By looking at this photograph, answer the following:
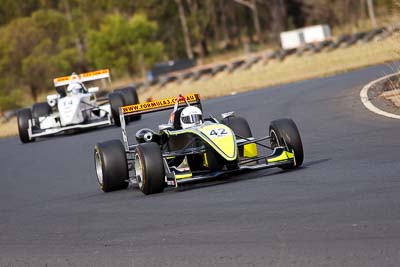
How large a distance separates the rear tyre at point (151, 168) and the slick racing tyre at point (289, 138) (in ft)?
5.27

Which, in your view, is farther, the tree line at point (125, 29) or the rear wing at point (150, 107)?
the tree line at point (125, 29)

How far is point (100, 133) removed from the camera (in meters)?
26.4

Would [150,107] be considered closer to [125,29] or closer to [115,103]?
[115,103]

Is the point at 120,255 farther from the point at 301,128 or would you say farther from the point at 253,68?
the point at 253,68

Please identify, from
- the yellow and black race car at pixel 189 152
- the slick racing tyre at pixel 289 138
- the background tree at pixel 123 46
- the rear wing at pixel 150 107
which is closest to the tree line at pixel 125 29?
the background tree at pixel 123 46

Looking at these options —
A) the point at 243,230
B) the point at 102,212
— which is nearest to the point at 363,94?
the point at 102,212

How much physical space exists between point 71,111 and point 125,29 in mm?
37536

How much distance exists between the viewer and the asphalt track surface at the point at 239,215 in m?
8.24

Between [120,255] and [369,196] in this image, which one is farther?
[369,196]

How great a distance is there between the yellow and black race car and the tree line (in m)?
38.9

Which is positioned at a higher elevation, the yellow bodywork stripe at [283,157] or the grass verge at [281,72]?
the yellow bodywork stripe at [283,157]

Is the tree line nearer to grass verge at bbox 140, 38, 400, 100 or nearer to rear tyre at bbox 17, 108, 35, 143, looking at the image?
grass verge at bbox 140, 38, 400, 100

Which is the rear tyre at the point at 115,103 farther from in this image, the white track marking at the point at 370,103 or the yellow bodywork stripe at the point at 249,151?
the yellow bodywork stripe at the point at 249,151

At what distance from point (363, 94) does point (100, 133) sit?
6754 mm
